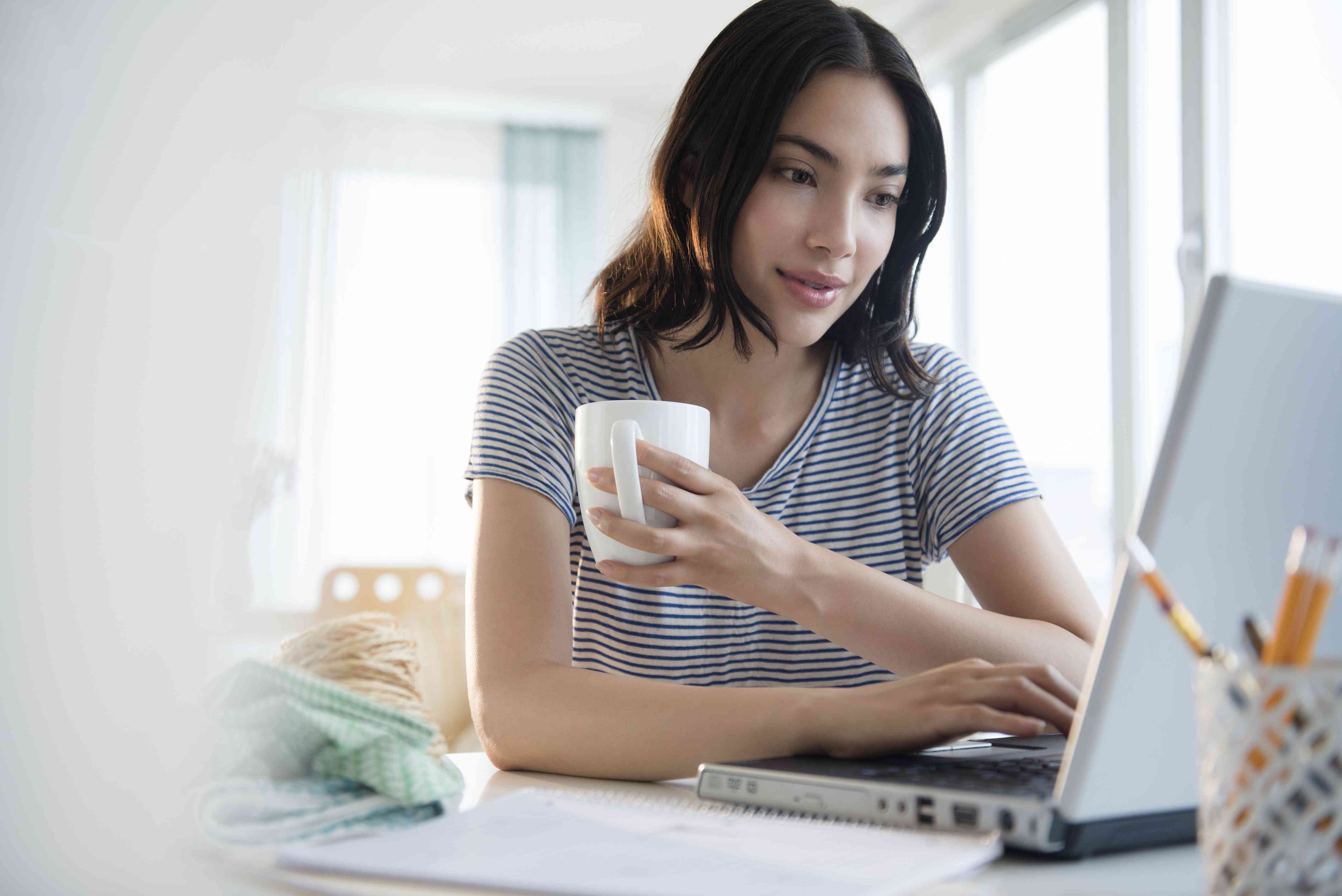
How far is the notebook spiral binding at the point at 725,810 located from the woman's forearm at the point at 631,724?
64 millimetres

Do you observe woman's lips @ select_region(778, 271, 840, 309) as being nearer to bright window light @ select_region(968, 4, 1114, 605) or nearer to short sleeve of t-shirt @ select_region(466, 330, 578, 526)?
short sleeve of t-shirt @ select_region(466, 330, 578, 526)

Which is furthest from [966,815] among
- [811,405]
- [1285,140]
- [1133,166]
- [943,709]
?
[1133,166]

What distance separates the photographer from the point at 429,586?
234 cm

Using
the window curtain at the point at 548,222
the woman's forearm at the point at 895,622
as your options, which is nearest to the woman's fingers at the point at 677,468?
the woman's forearm at the point at 895,622

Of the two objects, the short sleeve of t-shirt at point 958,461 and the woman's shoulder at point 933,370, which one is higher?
the woman's shoulder at point 933,370

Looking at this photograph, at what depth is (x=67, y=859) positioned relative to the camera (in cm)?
50

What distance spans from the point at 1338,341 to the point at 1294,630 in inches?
6.2

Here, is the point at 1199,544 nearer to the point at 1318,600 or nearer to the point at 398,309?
the point at 1318,600

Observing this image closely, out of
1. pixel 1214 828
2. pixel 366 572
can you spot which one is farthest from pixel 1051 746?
pixel 366 572

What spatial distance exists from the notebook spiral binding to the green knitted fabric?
8 cm

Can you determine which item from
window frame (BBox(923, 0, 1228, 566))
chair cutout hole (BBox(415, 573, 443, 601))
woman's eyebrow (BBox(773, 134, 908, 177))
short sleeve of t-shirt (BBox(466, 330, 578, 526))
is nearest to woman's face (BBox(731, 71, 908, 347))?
woman's eyebrow (BBox(773, 134, 908, 177))

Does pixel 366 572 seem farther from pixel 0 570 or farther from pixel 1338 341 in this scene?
pixel 1338 341

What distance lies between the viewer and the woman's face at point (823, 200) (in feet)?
3.54

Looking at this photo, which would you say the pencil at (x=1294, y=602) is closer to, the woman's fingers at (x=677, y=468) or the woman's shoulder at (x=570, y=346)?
the woman's fingers at (x=677, y=468)
